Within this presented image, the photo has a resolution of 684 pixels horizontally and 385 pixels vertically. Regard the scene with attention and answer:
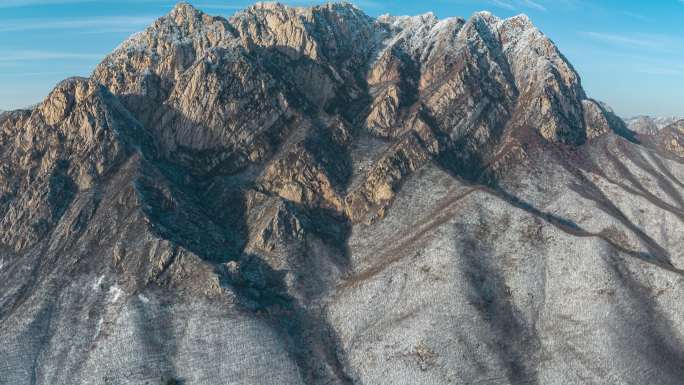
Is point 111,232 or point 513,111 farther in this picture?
point 513,111

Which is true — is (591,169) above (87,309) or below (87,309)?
above

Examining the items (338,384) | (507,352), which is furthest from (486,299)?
(338,384)

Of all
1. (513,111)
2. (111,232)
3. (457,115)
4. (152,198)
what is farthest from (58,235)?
(513,111)

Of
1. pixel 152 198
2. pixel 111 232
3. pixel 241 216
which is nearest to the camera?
pixel 111 232

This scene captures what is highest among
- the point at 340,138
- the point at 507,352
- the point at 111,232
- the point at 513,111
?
the point at 513,111

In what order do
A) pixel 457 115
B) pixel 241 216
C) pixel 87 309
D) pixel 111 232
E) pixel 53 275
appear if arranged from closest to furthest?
pixel 87 309
pixel 53 275
pixel 111 232
pixel 241 216
pixel 457 115

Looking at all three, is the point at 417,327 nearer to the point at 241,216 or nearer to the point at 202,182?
the point at 241,216
